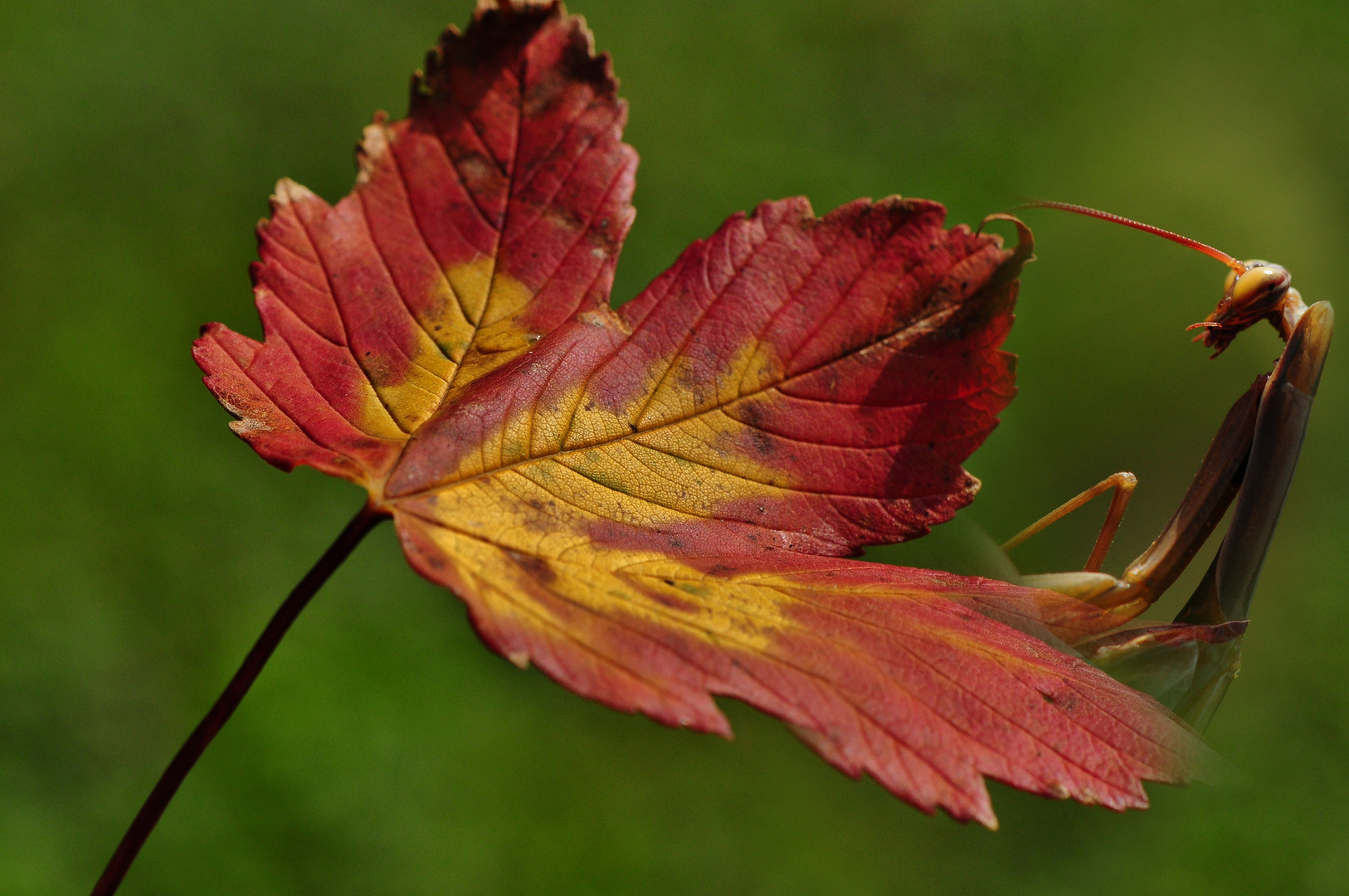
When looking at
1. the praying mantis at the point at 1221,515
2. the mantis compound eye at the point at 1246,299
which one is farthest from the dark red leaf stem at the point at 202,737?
the mantis compound eye at the point at 1246,299

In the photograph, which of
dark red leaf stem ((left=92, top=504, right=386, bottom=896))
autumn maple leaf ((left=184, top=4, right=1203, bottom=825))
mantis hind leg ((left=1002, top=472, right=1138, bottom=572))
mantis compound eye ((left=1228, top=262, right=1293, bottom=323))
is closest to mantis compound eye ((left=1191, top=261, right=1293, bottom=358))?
mantis compound eye ((left=1228, top=262, right=1293, bottom=323))

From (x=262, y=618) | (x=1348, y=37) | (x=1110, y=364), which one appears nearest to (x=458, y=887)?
(x=262, y=618)

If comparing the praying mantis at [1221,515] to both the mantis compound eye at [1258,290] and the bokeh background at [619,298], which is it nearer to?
the mantis compound eye at [1258,290]

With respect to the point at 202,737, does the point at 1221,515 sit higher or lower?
higher

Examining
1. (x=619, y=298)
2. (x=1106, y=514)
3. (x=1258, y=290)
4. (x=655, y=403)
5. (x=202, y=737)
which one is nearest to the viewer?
(x=202, y=737)

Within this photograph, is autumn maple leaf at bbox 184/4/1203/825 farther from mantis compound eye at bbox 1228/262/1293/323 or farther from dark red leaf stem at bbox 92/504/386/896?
mantis compound eye at bbox 1228/262/1293/323

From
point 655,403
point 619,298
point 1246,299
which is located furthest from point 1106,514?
point 619,298

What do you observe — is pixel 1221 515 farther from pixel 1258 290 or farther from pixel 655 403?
pixel 655 403

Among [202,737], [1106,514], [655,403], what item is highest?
[1106,514]
